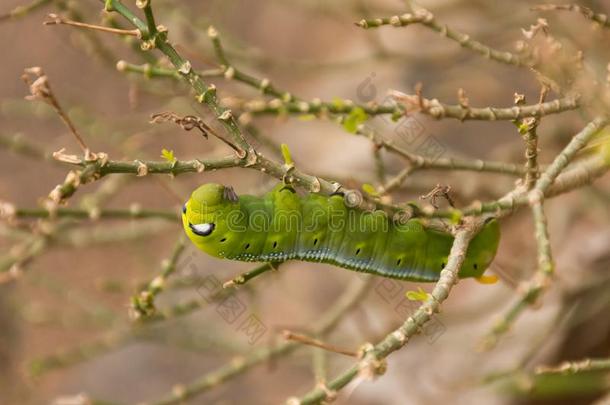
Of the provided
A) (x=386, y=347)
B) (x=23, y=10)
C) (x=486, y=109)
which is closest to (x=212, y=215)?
(x=386, y=347)

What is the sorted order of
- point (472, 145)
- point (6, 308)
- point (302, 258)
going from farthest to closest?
1. point (6, 308)
2. point (472, 145)
3. point (302, 258)

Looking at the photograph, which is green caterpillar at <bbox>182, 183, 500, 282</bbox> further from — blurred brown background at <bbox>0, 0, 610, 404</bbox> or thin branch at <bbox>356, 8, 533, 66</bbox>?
thin branch at <bbox>356, 8, 533, 66</bbox>

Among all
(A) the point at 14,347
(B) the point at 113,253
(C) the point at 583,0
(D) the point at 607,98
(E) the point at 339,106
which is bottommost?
(D) the point at 607,98

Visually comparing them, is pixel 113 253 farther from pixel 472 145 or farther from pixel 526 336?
pixel 526 336

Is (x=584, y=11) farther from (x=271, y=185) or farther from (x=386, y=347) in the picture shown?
(x=271, y=185)

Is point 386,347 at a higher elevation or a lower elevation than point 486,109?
lower

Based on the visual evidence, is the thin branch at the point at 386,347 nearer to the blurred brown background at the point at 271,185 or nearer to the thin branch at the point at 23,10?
the blurred brown background at the point at 271,185

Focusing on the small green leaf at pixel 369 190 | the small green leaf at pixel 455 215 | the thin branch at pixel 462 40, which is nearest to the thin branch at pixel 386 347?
the small green leaf at pixel 455 215

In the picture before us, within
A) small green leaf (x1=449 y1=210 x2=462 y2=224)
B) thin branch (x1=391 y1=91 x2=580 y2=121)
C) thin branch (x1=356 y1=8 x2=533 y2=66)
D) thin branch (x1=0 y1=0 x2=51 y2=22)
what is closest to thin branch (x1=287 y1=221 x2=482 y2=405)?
small green leaf (x1=449 y1=210 x2=462 y2=224)

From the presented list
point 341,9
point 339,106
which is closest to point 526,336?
point 341,9
